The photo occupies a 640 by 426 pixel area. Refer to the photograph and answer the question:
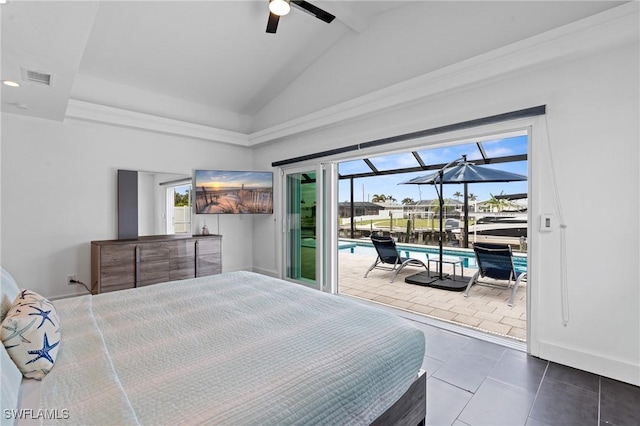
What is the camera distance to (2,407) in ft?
2.82

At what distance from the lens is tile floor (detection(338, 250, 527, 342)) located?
3479 millimetres

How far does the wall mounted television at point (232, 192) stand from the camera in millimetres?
5023

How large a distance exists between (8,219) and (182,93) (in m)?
2.74

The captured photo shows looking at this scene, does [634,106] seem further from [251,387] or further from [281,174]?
[281,174]

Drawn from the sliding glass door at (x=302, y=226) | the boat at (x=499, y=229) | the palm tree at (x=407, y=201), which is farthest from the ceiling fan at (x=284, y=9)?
the palm tree at (x=407, y=201)

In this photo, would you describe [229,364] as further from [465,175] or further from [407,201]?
[407,201]

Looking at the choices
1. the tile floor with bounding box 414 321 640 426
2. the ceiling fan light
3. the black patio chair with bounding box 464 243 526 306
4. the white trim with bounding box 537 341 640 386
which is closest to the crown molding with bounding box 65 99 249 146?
the ceiling fan light

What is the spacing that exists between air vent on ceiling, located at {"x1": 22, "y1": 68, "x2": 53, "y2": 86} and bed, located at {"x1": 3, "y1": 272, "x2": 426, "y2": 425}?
191 centimetres

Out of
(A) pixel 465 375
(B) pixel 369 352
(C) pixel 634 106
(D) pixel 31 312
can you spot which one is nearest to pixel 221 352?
(B) pixel 369 352

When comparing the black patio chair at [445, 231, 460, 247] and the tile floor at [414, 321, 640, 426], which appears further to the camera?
the black patio chair at [445, 231, 460, 247]

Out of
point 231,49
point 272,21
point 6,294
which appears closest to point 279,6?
point 272,21

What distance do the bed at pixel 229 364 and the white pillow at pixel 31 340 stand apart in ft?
0.14

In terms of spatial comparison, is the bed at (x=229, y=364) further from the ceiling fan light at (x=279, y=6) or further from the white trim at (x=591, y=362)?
the ceiling fan light at (x=279, y=6)

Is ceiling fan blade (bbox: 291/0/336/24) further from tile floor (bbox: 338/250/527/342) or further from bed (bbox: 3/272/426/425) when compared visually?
tile floor (bbox: 338/250/527/342)
